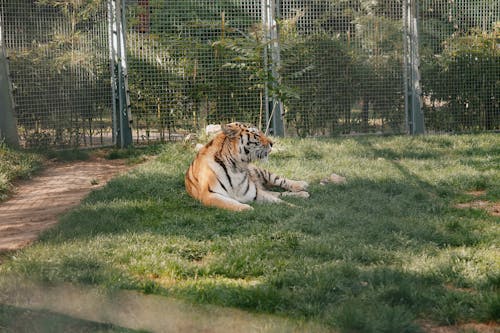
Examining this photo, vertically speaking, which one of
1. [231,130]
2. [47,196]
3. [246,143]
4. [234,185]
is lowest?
[47,196]

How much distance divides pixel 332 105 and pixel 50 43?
4.56 metres

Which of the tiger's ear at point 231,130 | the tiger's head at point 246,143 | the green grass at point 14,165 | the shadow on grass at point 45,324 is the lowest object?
the shadow on grass at point 45,324

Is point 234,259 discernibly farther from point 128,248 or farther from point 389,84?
point 389,84

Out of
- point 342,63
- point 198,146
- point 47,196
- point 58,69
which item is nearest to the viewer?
point 47,196

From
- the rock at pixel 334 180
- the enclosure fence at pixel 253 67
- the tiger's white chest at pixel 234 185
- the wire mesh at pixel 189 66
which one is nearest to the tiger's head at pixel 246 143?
the tiger's white chest at pixel 234 185

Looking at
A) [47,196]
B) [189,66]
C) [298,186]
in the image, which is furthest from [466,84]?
[47,196]

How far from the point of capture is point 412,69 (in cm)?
1280

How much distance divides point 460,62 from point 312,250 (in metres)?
8.60

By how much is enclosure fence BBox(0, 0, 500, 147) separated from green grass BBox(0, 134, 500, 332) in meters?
3.53

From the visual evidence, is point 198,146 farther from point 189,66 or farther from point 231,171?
point 231,171

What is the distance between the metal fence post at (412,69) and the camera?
12734 millimetres

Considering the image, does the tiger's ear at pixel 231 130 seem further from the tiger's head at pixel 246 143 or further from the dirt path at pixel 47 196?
the dirt path at pixel 47 196

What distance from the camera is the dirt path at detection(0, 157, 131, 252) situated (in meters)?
6.50

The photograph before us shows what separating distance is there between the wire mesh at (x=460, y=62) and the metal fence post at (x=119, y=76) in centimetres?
495
